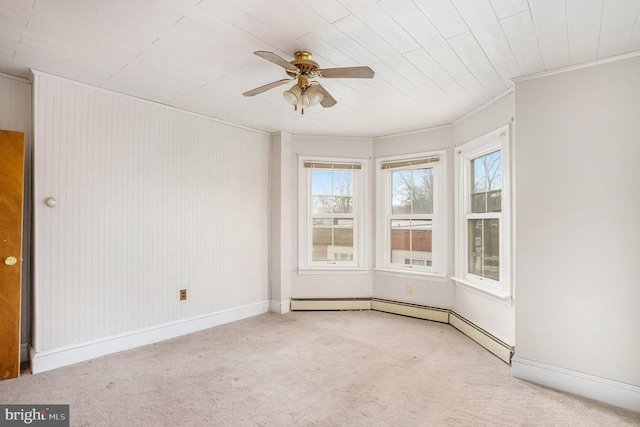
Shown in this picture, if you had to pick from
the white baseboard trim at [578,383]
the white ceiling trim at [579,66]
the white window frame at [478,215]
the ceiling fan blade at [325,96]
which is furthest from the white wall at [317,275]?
the white ceiling trim at [579,66]

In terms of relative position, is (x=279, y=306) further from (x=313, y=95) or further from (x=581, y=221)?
(x=581, y=221)

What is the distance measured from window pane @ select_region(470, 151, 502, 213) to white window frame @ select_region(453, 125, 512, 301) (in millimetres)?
56

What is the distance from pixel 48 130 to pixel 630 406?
4858 mm

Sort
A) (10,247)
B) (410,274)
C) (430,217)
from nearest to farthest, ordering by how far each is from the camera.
Result: (10,247)
(430,217)
(410,274)

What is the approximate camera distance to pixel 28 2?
1905 millimetres

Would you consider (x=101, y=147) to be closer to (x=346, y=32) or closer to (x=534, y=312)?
(x=346, y=32)

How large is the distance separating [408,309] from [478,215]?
1556 millimetres

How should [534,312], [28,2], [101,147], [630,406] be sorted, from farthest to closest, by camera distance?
[101,147] → [534,312] → [630,406] → [28,2]

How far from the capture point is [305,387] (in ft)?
8.51

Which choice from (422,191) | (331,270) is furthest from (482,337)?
(331,270)

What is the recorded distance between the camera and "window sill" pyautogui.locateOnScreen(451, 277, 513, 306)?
309 cm

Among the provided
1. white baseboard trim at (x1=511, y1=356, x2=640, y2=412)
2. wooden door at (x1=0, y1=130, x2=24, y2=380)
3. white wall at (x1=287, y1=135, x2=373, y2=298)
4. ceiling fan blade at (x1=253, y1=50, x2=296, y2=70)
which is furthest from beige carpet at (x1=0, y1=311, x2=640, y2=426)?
ceiling fan blade at (x1=253, y1=50, x2=296, y2=70)

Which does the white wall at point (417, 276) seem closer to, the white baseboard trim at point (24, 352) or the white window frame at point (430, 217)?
the white window frame at point (430, 217)

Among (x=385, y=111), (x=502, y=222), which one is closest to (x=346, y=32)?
(x=385, y=111)
